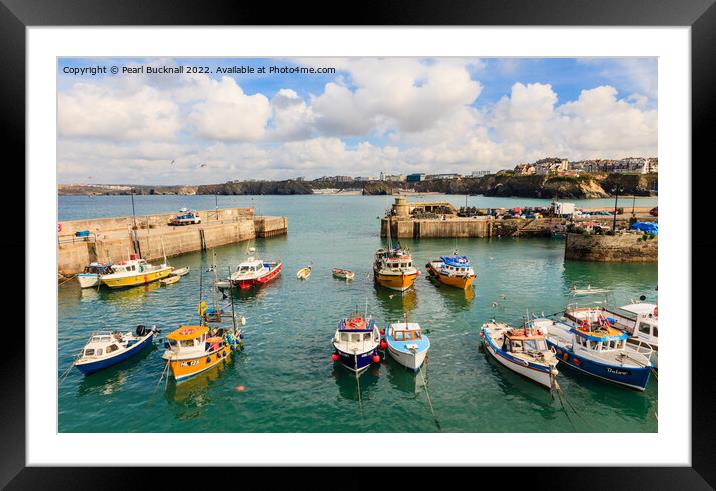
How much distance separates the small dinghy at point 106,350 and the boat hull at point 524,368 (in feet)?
33.9

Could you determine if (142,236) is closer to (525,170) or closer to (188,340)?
(188,340)

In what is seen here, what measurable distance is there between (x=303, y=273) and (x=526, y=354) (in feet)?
48.8

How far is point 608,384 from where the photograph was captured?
1016 centimetres

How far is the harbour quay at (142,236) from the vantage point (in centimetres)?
2258

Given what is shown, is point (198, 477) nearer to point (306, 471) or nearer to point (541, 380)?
point (306, 471)

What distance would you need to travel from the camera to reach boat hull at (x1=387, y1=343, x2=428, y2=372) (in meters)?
10.8

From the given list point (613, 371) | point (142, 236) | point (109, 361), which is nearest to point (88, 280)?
point (142, 236)

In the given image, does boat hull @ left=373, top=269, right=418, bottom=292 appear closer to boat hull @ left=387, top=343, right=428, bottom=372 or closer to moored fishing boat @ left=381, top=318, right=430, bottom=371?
moored fishing boat @ left=381, top=318, right=430, bottom=371

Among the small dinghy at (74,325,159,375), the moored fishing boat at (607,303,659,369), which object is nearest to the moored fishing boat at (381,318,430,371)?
the moored fishing boat at (607,303,659,369)

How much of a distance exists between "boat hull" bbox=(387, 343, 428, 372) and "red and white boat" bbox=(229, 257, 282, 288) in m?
11.5

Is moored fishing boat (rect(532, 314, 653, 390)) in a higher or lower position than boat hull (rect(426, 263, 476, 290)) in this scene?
lower

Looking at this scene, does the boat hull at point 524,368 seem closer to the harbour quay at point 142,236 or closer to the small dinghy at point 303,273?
the small dinghy at point 303,273
